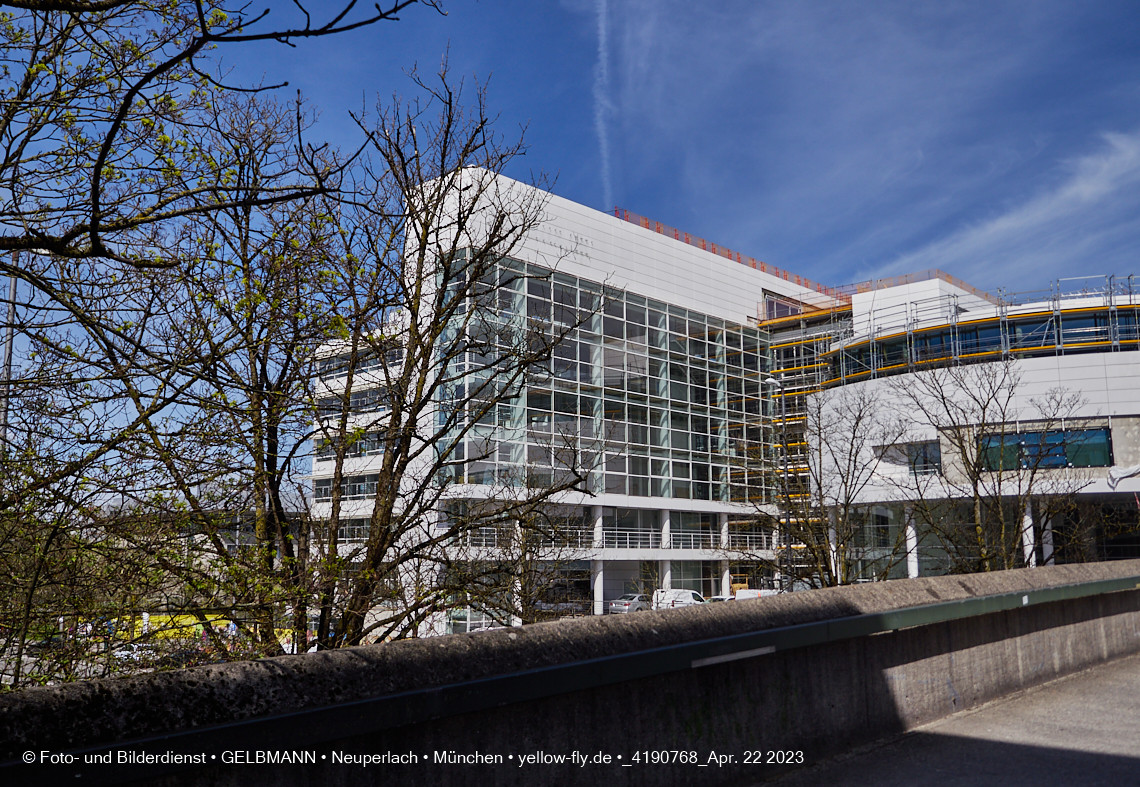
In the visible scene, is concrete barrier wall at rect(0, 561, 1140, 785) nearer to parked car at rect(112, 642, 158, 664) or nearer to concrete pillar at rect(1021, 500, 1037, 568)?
parked car at rect(112, 642, 158, 664)

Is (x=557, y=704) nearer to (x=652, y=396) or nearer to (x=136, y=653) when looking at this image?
(x=136, y=653)

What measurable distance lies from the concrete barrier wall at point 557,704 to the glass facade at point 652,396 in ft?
123

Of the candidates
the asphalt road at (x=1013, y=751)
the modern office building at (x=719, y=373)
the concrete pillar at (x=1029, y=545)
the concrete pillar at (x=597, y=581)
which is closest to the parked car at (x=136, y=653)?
the asphalt road at (x=1013, y=751)

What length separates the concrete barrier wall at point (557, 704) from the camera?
279 centimetres

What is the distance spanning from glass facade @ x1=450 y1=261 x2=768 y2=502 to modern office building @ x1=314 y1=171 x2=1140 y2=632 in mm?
144

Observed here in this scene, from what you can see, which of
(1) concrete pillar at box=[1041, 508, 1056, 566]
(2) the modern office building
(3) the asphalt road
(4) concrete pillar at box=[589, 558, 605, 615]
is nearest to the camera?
(3) the asphalt road

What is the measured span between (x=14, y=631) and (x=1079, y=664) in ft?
30.5

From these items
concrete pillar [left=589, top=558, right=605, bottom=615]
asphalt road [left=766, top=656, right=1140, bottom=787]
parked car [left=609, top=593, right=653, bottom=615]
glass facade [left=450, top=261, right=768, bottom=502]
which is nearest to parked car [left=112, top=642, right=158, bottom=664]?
asphalt road [left=766, top=656, right=1140, bottom=787]

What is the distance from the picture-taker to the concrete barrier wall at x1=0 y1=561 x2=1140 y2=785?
279cm

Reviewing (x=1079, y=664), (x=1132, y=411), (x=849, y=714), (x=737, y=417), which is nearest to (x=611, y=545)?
(x=737, y=417)

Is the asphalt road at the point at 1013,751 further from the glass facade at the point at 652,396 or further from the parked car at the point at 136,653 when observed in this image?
the glass facade at the point at 652,396

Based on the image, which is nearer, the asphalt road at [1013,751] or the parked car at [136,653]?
the asphalt road at [1013,751]

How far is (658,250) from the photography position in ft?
195

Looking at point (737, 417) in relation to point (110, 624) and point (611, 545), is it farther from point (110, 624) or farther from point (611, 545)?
point (110, 624)
